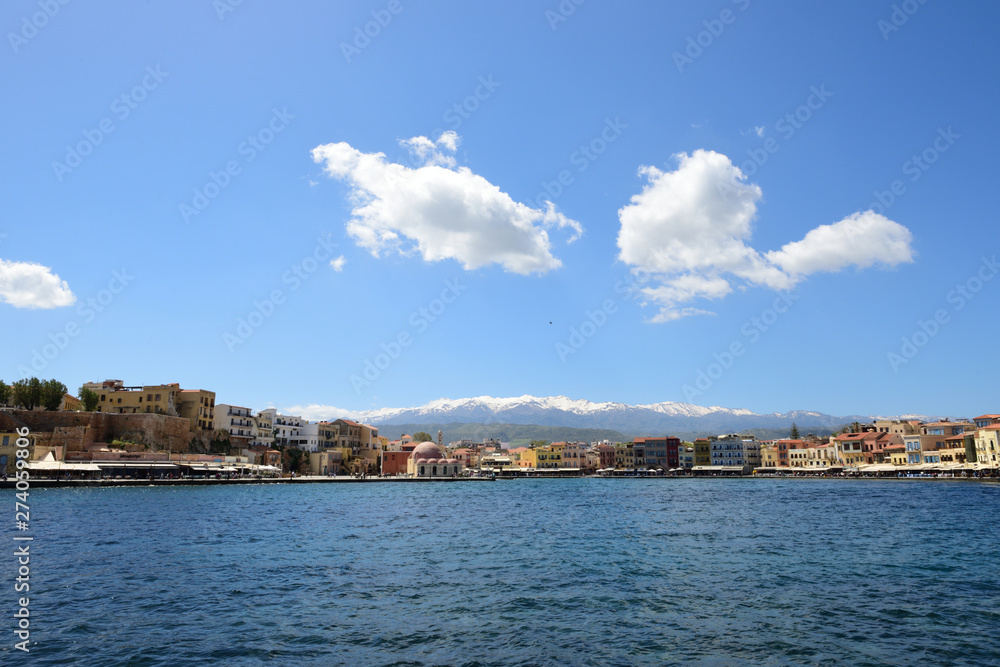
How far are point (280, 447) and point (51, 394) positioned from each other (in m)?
38.0

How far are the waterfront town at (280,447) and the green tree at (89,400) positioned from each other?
16cm

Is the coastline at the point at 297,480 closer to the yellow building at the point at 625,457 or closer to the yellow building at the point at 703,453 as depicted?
the yellow building at the point at 703,453

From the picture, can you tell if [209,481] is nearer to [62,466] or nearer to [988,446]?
[62,466]

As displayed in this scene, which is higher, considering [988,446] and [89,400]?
[89,400]

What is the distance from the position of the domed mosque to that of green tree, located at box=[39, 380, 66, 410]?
54.9 meters

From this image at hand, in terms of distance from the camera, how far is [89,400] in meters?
90.1

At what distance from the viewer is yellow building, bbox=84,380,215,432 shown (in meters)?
93.6

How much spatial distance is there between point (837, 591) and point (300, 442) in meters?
113

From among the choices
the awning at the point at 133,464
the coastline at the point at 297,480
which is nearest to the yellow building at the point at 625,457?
the coastline at the point at 297,480

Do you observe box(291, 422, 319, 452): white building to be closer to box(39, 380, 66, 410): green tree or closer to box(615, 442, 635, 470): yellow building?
box(39, 380, 66, 410): green tree

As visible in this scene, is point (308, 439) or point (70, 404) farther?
point (308, 439)

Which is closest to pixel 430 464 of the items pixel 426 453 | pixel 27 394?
pixel 426 453

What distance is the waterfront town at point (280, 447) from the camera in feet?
255

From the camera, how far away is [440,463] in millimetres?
113312
